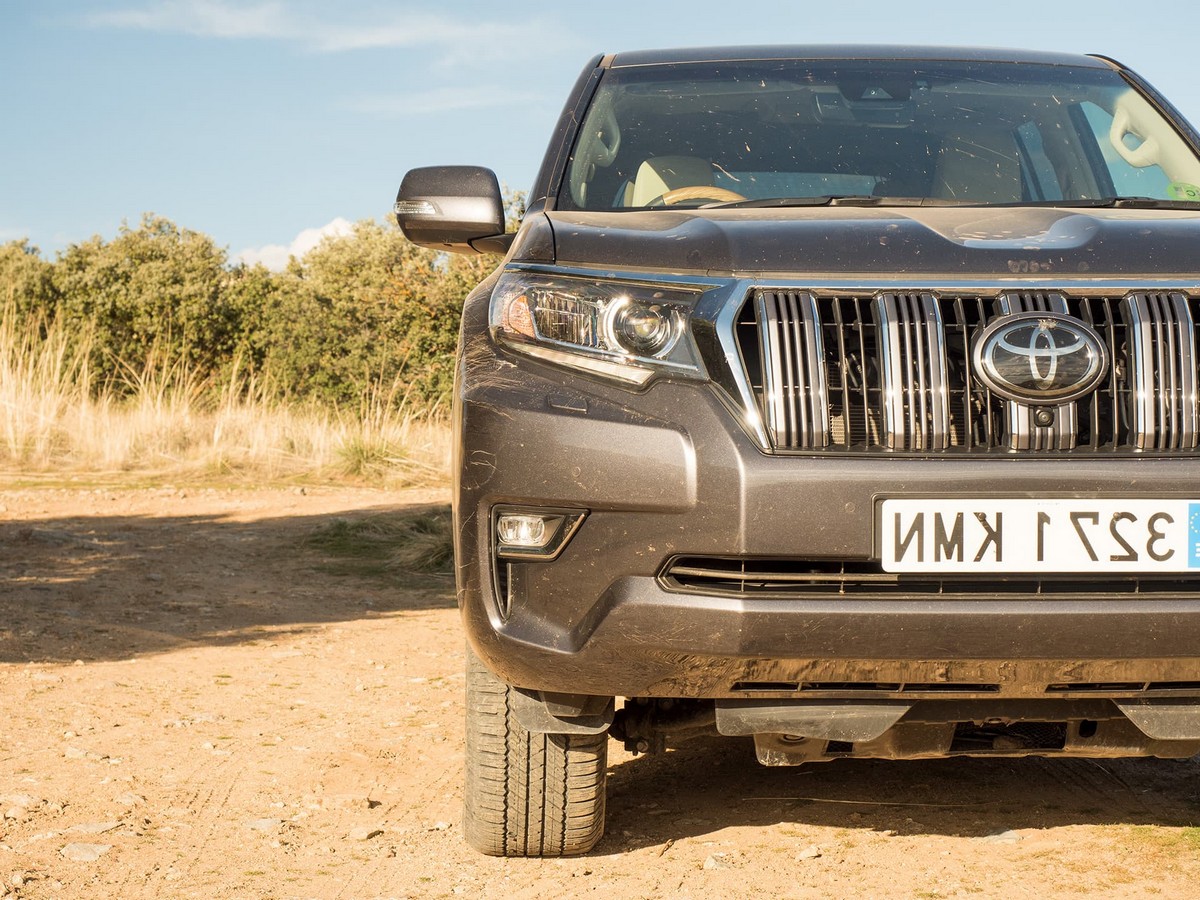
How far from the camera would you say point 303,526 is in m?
8.98

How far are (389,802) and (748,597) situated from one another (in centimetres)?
156

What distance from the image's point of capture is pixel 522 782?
2891 millimetres

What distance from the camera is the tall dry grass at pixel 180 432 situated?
12.1 metres

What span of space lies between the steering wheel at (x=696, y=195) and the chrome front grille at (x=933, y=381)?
108 centimetres

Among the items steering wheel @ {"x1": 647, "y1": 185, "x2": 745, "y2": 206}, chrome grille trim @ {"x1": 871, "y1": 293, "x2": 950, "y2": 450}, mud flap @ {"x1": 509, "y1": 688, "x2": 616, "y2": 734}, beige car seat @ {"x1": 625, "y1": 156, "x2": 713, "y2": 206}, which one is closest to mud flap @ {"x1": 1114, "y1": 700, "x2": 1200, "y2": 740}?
chrome grille trim @ {"x1": 871, "y1": 293, "x2": 950, "y2": 450}

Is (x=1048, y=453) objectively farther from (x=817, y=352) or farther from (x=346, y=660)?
(x=346, y=660)

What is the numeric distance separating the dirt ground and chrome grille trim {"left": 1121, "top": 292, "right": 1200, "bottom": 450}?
102 centimetres

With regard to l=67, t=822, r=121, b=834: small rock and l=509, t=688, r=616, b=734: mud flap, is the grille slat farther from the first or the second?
l=67, t=822, r=121, b=834: small rock

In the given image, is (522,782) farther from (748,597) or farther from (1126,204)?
(1126,204)

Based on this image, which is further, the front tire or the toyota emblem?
the front tire

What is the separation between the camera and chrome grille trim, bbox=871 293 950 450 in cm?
237

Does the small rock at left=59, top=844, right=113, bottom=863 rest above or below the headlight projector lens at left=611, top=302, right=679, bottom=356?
below

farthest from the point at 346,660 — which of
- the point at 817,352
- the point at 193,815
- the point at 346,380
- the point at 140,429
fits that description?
the point at 346,380

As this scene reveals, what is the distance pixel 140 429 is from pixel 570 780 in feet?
35.3
